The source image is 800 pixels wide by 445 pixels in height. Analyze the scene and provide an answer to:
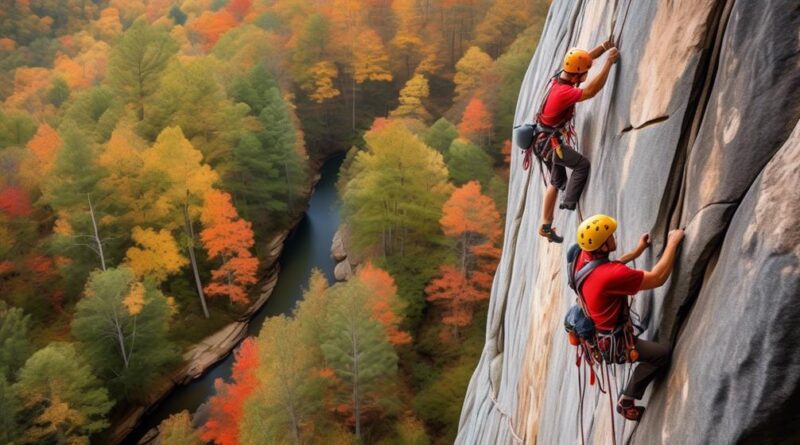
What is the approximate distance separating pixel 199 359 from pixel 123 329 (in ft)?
10.8

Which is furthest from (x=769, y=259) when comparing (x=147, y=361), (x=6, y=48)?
(x=6, y=48)

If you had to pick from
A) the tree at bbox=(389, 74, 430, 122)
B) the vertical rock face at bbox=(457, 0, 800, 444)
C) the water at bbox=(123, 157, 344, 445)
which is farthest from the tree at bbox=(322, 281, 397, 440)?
the tree at bbox=(389, 74, 430, 122)

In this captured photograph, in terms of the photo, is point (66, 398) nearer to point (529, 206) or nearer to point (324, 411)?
point (324, 411)

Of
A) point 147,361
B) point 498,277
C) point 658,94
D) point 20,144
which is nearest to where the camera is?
point 658,94

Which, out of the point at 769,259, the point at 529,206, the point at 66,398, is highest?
the point at 769,259

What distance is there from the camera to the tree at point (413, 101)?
36031mm

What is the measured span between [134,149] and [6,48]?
24764 millimetres

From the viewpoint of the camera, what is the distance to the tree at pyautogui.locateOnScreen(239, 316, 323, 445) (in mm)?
17797

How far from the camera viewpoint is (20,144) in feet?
99.0

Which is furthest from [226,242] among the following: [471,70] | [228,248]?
[471,70]

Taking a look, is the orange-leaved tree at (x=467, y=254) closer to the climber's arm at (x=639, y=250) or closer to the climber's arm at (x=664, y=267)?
the climber's arm at (x=639, y=250)

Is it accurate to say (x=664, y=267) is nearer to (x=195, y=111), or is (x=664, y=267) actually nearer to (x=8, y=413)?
(x=8, y=413)

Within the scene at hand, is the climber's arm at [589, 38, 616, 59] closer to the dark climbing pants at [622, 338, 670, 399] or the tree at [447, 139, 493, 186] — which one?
the dark climbing pants at [622, 338, 670, 399]

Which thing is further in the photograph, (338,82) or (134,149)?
(338,82)
